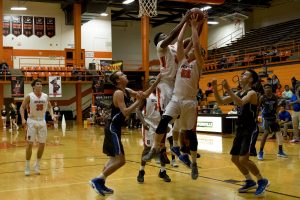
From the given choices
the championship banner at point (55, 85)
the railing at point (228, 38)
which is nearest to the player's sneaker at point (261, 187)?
the championship banner at point (55, 85)

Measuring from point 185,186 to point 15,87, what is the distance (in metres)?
20.3

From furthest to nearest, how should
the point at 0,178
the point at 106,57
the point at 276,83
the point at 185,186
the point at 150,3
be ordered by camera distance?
the point at 106,57 → the point at 150,3 → the point at 276,83 → the point at 0,178 → the point at 185,186

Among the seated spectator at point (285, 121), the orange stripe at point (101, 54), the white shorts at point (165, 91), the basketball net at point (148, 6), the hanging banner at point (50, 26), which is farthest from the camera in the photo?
the orange stripe at point (101, 54)

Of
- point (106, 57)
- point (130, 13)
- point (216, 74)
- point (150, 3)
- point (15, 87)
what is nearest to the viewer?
point (150, 3)

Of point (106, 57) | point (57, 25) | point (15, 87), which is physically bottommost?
point (15, 87)

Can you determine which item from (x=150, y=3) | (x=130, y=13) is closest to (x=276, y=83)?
(x=150, y=3)

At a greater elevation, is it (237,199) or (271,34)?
(271,34)

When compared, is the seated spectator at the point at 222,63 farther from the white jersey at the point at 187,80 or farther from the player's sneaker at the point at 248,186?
the white jersey at the point at 187,80

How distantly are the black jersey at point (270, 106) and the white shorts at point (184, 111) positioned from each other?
14.9ft

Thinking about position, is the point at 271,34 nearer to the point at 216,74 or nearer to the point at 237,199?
the point at 216,74

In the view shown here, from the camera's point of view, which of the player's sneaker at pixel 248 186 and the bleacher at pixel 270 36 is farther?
the bleacher at pixel 270 36

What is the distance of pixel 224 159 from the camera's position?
10.1 meters

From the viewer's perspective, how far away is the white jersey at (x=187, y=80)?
6.04 metres

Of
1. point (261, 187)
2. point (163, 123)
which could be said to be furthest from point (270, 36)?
point (163, 123)
